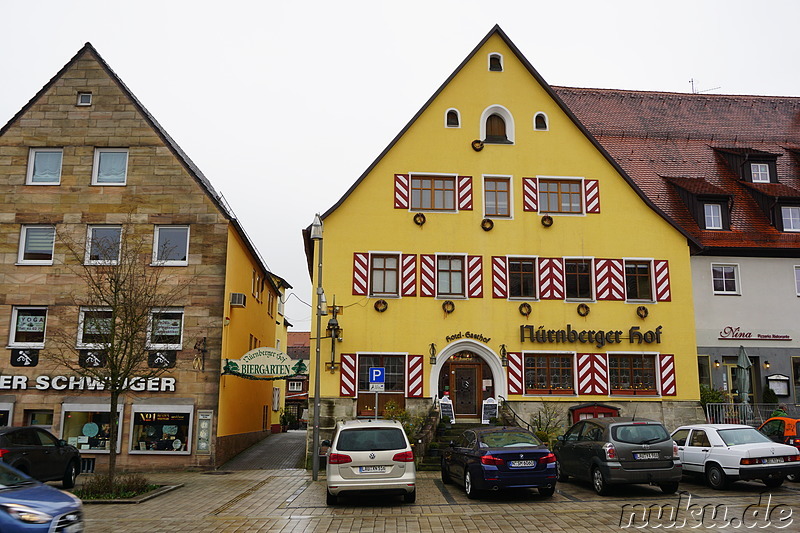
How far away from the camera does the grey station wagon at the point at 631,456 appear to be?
1429 cm

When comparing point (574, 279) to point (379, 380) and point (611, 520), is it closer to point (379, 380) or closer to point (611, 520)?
point (379, 380)

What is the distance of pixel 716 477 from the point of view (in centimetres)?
1542

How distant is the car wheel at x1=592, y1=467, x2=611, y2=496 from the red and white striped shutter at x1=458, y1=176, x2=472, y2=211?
1246 cm

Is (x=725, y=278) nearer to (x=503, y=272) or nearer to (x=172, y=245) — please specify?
(x=503, y=272)

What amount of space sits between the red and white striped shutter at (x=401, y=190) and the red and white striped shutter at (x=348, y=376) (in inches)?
224

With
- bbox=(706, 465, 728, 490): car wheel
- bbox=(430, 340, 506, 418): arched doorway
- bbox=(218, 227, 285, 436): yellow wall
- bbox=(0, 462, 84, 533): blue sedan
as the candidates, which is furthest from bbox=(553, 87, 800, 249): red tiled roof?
bbox=(0, 462, 84, 533): blue sedan

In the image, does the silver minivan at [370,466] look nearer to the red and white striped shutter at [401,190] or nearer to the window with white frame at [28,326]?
the red and white striped shutter at [401,190]

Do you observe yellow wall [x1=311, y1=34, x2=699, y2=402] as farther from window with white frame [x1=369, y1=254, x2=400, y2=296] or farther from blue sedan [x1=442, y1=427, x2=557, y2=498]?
blue sedan [x1=442, y1=427, x2=557, y2=498]

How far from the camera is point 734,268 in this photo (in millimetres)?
28016

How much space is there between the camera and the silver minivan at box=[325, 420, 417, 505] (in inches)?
531

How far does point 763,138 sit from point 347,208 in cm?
2171

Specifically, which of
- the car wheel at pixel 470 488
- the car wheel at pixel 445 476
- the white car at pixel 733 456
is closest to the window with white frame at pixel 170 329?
the car wheel at pixel 445 476

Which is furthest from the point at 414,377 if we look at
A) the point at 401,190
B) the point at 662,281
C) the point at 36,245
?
the point at 36,245

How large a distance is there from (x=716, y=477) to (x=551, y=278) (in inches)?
426
